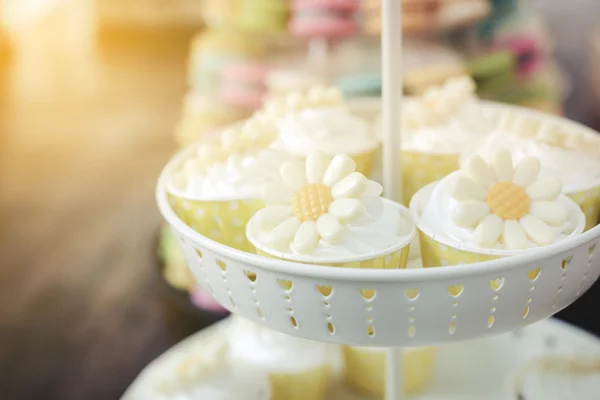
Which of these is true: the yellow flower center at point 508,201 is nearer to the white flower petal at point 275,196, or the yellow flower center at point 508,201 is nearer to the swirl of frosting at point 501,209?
the swirl of frosting at point 501,209

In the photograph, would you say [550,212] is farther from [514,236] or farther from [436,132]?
[436,132]

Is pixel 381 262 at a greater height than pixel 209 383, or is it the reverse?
pixel 381 262

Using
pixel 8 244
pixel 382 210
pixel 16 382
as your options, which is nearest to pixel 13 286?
pixel 8 244

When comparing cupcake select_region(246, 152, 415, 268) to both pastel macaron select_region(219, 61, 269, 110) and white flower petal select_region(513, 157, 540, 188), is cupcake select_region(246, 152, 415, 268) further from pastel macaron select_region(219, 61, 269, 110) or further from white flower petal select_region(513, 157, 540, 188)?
pastel macaron select_region(219, 61, 269, 110)

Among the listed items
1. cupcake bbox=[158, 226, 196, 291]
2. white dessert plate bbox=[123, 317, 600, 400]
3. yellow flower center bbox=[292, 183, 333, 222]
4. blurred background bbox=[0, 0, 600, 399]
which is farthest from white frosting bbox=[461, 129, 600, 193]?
cupcake bbox=[158, 226, 196, 291]

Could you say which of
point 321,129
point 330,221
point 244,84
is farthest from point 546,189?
point 244,84

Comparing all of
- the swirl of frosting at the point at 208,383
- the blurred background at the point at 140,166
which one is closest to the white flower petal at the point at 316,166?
the swirl of frosting at the point at 208,383
